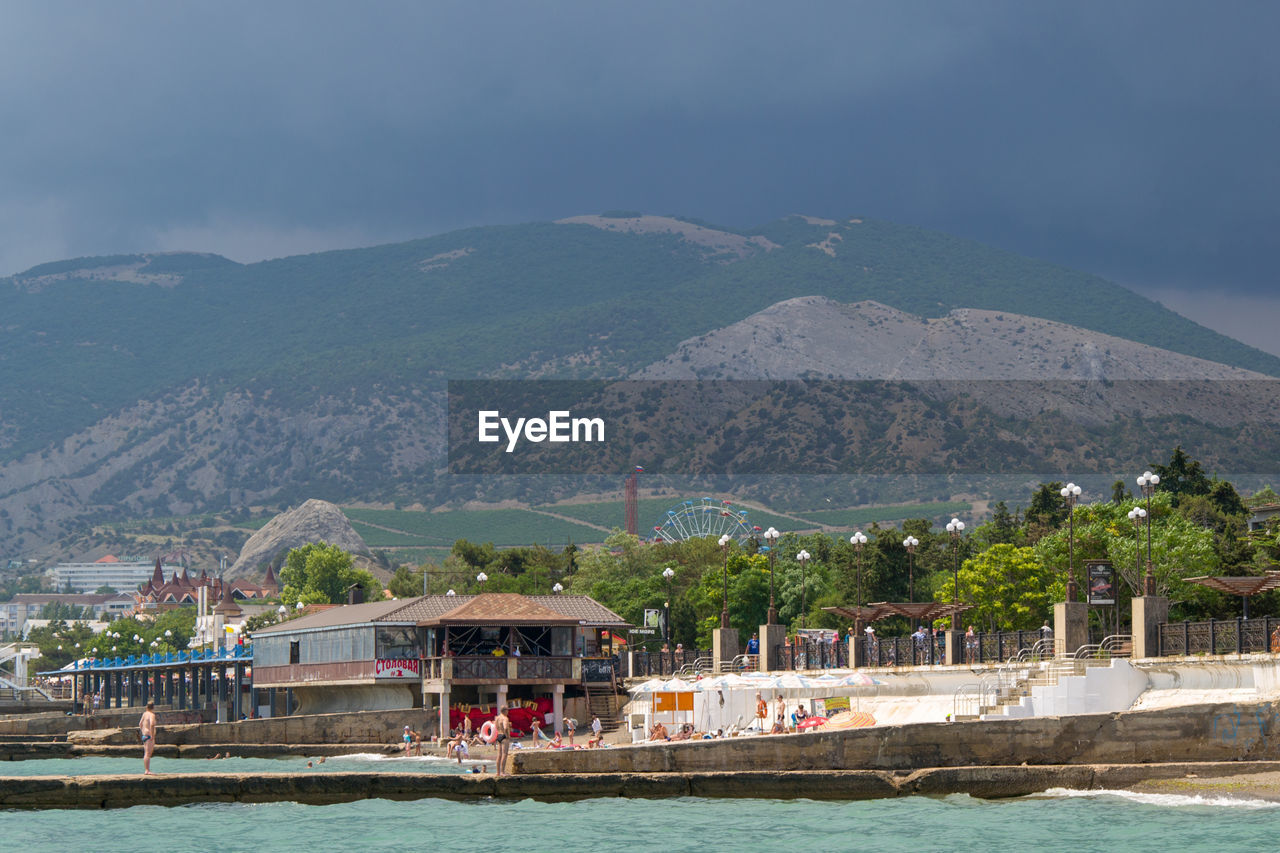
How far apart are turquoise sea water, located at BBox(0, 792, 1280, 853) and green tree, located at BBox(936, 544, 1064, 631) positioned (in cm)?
3570

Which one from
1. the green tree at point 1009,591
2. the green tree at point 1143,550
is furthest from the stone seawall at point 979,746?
the green tree at point 1009,591

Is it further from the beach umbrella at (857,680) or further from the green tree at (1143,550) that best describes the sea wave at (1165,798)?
the green tree at (1143,550)

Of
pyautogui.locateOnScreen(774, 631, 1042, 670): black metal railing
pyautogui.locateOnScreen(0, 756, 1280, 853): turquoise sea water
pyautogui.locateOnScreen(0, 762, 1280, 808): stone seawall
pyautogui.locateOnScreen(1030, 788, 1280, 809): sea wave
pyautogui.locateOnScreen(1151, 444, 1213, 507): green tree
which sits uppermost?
pyautogui.locateOnScreen(1151, 444, 1213, 507): green tree

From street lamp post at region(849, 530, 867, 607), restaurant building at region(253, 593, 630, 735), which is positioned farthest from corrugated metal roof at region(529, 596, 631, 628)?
street lamp post at region(849, 530, 867, 607)

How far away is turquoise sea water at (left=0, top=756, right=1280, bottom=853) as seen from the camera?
32.5 metres

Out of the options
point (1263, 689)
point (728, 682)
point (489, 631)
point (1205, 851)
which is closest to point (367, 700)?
point (489, 631)

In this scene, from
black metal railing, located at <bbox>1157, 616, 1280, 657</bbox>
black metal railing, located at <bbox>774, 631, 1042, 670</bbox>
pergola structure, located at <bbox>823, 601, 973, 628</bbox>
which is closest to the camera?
black metal railing, located at <bbox>1157, 616, 1280, 657</bbox>

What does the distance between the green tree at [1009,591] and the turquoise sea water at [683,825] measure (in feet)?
117

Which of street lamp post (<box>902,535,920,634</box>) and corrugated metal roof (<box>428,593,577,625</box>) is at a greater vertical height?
street lamp post (<box>902,535,920,634</box>)

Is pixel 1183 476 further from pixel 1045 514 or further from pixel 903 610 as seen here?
pixel 903 610

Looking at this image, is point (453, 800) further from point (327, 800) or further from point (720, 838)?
point (720, 838)

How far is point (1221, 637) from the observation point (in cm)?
4056

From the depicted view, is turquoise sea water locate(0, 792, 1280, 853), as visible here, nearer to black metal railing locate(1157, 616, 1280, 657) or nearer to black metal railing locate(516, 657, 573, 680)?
black metal railing locate(1157, 616, 1280, 657)

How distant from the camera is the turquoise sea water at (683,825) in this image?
107 ft
